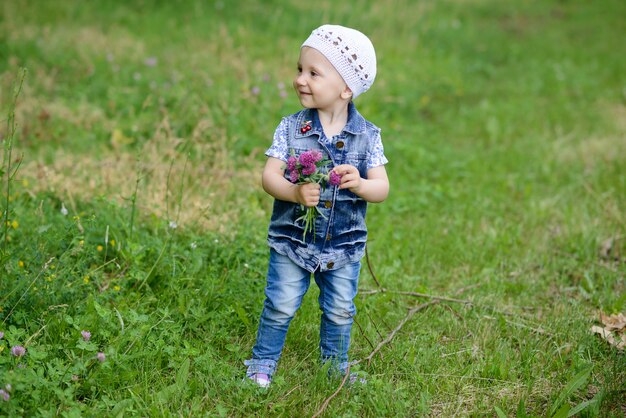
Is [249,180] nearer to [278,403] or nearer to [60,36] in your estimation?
[278,403]

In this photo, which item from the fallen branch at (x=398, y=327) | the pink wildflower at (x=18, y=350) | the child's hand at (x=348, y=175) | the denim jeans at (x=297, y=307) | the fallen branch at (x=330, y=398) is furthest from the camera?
the fallen branch at (x=398, y=327)

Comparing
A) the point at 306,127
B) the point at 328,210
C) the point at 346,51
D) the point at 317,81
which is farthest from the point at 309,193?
the point at 346,51

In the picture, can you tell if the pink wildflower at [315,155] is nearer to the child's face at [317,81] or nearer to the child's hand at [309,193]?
the child's hand at [309,193]

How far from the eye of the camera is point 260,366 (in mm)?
3096

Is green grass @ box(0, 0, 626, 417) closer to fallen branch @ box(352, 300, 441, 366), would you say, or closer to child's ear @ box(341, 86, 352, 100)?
fallen branch @ box(352, 300, 441, 366)

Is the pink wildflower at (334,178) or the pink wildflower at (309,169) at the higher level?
the pink wildflower at (309,169)

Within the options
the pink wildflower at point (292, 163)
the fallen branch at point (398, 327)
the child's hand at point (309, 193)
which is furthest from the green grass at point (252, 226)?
the pink wildflower at point (292, 163)

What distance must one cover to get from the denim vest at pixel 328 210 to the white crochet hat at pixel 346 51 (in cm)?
20

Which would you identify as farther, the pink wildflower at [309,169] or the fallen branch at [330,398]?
the fallen branch at [330,398]

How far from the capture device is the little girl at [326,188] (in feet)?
9.20

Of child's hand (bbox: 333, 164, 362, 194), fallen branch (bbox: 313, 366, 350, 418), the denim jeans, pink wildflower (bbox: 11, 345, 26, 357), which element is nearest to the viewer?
pink wildflower (bbox: 11, 345, 26, 357)

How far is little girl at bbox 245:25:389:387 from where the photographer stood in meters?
2.80

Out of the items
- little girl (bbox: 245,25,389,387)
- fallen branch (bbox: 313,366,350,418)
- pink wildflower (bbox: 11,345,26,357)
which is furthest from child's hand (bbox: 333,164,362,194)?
pink wildflower (bbox: 11,345,26,357)

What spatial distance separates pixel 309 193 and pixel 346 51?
61 cm
